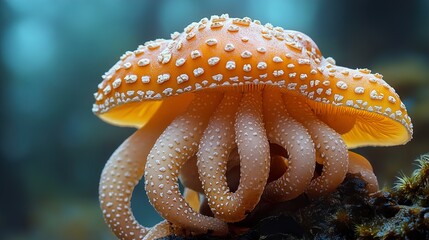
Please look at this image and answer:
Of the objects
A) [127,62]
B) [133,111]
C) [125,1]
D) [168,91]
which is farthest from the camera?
[125,1]

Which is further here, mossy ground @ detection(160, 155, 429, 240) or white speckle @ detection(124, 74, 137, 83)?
white speckle @ detection(124, 74, 137, 83)

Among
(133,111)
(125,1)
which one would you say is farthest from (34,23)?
(133,111)

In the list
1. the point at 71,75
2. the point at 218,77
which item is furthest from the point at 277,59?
the point at 71,75

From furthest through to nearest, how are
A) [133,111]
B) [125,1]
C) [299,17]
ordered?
1. [125,1]
2. [299,17]
3. [133,111]

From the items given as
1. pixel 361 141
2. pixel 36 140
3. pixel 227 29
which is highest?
pixel 227 29

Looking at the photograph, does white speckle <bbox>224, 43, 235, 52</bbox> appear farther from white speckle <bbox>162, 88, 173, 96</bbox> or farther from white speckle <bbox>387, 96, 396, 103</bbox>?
white speckle <bbox>387, 96, 396, 103</bbox>

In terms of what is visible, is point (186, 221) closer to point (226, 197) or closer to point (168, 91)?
point (226, 197)

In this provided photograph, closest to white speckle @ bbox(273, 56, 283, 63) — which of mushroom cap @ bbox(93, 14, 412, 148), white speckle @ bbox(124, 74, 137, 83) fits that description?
mushroom cap @ bbox(93, 14, 412, 148)
